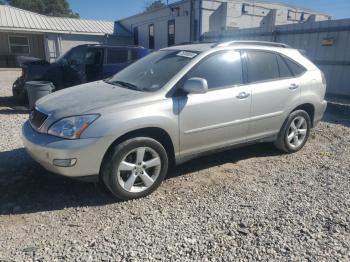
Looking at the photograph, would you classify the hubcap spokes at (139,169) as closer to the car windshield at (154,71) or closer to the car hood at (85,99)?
the car hood at (85,99)

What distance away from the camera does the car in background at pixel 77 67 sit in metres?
8.12

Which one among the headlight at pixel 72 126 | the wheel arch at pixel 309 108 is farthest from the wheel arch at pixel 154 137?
the wheel arch at pixel 309 108

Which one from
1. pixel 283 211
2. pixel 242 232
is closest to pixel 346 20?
pixel 283 211

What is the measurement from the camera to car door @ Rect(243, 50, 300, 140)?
4.36 meters

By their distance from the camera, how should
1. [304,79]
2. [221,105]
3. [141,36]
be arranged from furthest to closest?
1. [141,36]
2. [304,79]
3. [221,105]

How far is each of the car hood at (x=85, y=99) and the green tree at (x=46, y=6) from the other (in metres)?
62.0

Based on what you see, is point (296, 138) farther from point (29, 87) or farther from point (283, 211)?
point (29, 87)


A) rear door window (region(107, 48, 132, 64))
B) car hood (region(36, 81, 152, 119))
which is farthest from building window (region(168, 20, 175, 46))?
car hood (region(36, 81, 152, 119))

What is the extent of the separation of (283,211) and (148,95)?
1.98 meters

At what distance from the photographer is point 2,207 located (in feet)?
11.0

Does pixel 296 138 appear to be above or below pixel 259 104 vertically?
below

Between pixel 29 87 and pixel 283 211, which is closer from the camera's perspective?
pixel 283 211

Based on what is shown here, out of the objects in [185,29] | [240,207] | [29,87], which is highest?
[185,29]

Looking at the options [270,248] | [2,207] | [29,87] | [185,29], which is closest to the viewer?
[270,248]
